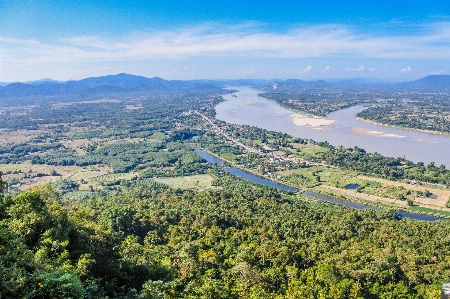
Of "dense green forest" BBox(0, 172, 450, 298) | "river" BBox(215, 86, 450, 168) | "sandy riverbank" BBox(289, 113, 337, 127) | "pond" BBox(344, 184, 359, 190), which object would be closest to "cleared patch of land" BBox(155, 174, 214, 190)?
"dense green forest" BBox(0, 172, 450, 298)

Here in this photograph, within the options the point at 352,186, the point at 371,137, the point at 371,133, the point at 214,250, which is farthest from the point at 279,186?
the point at 371,133

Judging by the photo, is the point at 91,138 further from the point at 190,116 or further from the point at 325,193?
the point at 325,193

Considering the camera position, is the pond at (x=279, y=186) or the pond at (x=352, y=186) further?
the pond at (x=352, y=186)

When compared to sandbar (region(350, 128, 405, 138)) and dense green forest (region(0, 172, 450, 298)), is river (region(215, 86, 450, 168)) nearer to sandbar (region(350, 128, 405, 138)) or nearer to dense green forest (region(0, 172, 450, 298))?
sandbar (region(350, 128, 405, 138))

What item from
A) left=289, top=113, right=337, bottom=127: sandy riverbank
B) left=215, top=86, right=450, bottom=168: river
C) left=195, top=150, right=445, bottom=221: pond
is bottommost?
left=195, top=150, right=445, bottom=221: pond

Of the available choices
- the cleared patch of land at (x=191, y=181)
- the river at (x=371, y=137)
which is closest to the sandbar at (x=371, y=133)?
the river at (x=371, y=137)

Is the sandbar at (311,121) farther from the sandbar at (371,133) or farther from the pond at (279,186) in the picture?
the pond at (279,186)

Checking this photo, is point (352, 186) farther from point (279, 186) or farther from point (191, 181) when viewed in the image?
point (191, 181)
